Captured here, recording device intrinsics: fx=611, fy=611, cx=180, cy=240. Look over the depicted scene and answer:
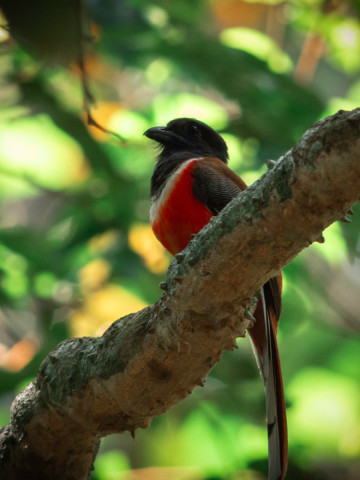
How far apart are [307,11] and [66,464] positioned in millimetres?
3691

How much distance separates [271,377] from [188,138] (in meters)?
1.79

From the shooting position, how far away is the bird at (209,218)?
279 cm

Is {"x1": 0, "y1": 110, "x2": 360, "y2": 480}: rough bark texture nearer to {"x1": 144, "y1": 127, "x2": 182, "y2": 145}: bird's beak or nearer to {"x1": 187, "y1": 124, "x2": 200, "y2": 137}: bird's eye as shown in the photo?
{"x1": 144, "y1": 127, "x2": 182, "y2": 145}: bird's beak

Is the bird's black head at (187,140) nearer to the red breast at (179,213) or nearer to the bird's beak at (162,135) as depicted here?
the bird's beak at (162,135)

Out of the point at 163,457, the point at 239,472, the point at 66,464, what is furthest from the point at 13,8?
the point at 163,457

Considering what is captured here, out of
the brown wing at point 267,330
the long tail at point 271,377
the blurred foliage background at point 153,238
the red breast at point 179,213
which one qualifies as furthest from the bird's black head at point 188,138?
the long tail at point 271,377

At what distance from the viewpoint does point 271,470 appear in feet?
8.71

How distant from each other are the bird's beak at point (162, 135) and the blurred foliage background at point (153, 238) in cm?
23

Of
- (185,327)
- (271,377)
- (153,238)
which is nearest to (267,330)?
(271,377)

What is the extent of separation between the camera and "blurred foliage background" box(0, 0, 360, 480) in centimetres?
400

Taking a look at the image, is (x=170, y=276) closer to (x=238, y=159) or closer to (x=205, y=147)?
(x=205, y=147)

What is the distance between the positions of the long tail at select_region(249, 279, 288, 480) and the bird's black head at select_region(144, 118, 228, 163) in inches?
50.1

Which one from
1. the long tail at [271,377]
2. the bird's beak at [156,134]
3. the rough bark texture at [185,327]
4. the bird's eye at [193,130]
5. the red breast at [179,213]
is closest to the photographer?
the rough bark texture at [185,327]

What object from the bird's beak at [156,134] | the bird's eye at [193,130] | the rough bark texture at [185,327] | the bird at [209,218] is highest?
the bird's eye at [193,130]
